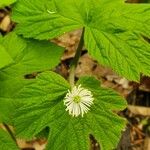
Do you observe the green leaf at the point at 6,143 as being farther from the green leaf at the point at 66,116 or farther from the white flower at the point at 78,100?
the white flower at the point at 78,100

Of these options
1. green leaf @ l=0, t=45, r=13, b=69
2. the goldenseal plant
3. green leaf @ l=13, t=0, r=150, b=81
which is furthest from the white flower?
green leaf @ l=0, t=45, r=13, b=69

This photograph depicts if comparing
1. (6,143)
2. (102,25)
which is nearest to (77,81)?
(102,25)

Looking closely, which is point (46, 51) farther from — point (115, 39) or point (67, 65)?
point (67, 65)

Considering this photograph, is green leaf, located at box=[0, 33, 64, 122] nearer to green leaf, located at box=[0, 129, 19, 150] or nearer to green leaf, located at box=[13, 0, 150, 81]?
green leaf, located at box=[13, 0, 150, 81]

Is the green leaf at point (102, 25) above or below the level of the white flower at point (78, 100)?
above

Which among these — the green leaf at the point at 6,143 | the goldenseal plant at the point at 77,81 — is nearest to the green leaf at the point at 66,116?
the goldenseal plant at the point at 77,81

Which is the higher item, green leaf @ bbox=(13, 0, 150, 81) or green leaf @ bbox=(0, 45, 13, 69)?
green leaf @ bbox=(13, 0, 150, 81)

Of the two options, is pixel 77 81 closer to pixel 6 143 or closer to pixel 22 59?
pixel 22 59

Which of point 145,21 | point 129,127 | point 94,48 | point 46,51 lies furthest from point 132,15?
point 129,127

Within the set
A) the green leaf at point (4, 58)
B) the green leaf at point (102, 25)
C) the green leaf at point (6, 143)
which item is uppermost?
the green leaf at point (102, 25)
